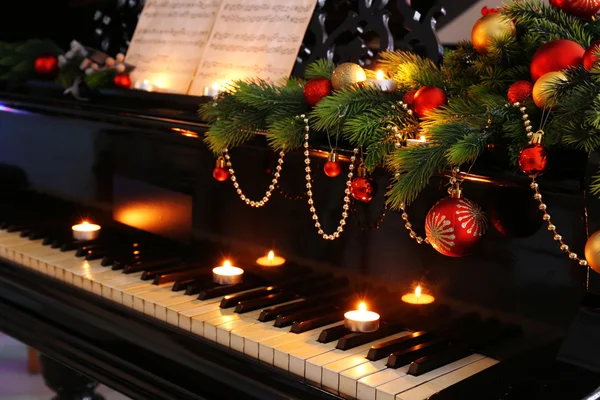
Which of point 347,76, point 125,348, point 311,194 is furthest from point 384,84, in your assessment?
point 125,348

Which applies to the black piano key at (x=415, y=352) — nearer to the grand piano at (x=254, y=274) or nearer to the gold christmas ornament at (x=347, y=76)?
the grand piano at (x=254, y=274)

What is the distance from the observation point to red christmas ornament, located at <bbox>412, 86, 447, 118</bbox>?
1495 millimetres

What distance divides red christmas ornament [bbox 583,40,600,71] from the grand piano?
0.48ft

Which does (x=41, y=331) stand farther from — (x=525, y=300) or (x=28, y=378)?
(x=525, y=300)

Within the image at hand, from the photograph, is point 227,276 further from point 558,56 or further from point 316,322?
point 558,56

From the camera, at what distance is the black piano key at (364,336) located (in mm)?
A: 1597

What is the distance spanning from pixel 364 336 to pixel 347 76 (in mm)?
506

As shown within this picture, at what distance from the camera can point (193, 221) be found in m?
2.17

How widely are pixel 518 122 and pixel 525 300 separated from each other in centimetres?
35

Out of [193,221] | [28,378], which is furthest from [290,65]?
[28,378]

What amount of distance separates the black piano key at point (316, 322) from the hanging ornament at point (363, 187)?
0.27 m

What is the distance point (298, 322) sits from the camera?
1.71m

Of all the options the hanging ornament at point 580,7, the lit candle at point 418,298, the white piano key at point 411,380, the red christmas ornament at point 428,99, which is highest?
the hanging ornament at point 580,7

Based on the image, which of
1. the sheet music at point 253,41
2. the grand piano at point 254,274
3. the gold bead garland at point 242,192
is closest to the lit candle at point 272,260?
the grand piano at point 254,274
